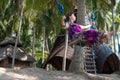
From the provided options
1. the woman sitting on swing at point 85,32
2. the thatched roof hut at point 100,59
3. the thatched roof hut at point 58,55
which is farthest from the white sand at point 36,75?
the thatched roof hut at point 58,55

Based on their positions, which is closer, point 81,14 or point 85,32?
point 85,32

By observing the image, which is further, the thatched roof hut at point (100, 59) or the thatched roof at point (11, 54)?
the thatched roof at point (11, 54)

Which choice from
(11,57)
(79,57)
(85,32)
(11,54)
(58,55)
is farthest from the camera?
(11,54)

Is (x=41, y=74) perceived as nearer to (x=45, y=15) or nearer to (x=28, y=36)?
(x=45, y=15)

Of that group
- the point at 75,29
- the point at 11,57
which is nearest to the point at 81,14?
the point at 75,29

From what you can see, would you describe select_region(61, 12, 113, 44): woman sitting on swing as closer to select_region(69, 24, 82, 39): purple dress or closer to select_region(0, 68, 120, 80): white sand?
select_region(69, 24, 82, 39): purple dress

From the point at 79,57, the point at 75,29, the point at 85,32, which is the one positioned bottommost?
the point at 79,57

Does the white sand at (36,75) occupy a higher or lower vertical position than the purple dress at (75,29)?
lower

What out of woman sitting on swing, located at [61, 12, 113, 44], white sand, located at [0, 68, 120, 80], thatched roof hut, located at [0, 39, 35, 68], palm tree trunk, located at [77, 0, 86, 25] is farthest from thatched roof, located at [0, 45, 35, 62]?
woman sitting on swing, located at [61, 12, 113, 44]

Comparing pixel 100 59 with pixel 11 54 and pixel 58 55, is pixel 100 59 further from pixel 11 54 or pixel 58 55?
pixel 11 54

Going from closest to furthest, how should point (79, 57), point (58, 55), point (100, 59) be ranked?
1. point (79, 57)
2. point (58, 55)
3. point (100, 59)

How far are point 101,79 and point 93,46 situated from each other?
1710 mm

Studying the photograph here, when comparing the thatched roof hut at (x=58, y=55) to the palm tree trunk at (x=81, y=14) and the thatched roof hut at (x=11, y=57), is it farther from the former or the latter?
the palm tree trunk at (x=81, y=14)

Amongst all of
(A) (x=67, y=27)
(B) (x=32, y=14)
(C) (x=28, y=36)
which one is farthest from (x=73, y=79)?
(C) (x=28, y=36)
